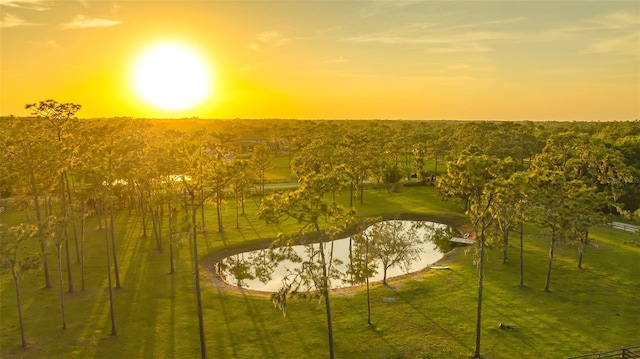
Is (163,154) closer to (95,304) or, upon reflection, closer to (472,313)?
(95,304)

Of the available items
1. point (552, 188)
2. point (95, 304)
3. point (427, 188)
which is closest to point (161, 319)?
point (95, 304)

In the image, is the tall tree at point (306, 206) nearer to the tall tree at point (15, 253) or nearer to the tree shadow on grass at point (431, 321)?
the tree shadow on grass at point (431, 321)

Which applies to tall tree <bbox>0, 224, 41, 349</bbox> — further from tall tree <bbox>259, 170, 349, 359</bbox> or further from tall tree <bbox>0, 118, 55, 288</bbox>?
tall tree <bbox>259, 170, 349, 359</bbox>

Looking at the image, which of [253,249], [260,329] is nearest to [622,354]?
[260,329]

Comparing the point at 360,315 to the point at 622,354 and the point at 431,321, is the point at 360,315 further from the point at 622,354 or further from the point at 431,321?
the point at 622,354

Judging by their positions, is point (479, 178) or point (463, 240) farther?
point (463, 240)
